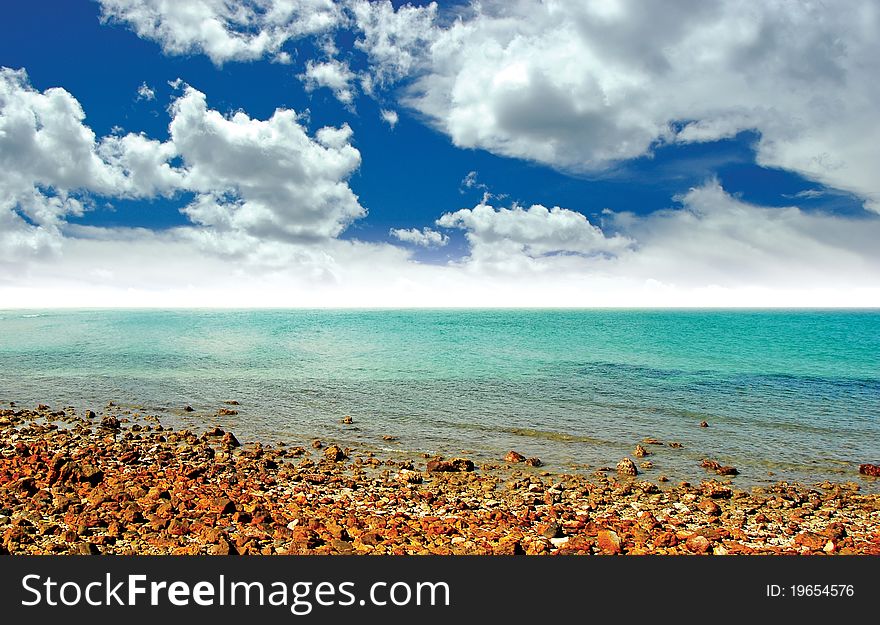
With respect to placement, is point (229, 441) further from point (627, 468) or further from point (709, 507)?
point (709, 507)

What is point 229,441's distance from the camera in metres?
21.2

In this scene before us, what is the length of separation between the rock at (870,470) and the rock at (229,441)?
24.6 metres

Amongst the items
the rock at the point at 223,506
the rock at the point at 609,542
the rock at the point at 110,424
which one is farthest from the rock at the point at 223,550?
the rock at the point at 110,424

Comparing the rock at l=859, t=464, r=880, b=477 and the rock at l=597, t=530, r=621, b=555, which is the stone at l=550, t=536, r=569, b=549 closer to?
the rock at l=597, t=530, r=621, b=555

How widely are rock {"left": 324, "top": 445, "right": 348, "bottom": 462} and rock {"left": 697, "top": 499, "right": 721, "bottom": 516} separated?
1259 centimetres

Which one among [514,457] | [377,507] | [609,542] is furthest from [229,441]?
[609,542]

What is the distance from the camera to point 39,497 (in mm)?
13539

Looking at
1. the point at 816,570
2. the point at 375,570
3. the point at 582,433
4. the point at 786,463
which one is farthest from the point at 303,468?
the point at 786,463

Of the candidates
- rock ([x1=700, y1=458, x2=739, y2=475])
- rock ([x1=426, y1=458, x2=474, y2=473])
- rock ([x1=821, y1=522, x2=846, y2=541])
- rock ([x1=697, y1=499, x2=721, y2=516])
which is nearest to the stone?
rock ([x1=697, y1=499, x2=721, y2=516])

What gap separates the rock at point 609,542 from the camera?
11.5m

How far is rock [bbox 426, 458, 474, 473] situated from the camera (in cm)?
1806

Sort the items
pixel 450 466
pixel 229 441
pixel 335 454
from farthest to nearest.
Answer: pixel 229 441
pixel 335 454
pixel 450 466

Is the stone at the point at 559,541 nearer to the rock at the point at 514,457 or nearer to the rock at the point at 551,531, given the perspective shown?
the rock at the point at 551,531

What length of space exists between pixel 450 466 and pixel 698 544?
8.69 meters
